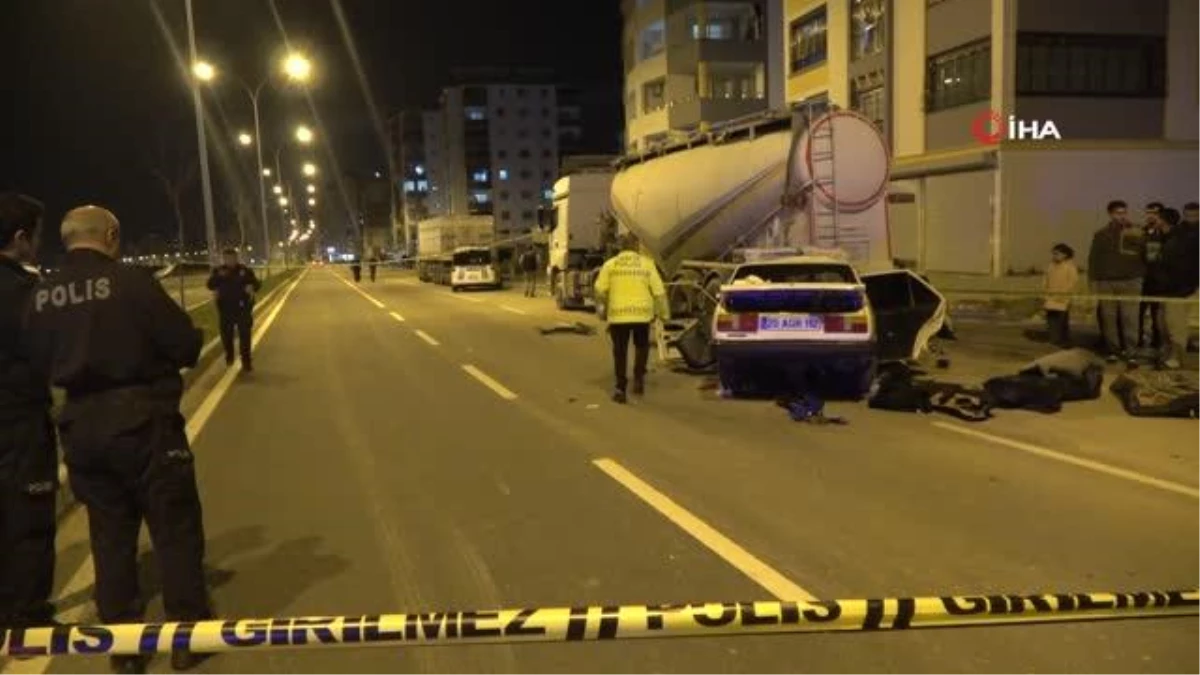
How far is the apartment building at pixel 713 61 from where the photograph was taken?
5619cm

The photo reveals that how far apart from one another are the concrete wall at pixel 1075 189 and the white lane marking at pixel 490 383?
2299cm

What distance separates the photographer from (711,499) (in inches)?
281

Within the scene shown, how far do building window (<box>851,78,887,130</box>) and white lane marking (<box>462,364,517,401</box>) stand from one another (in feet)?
89.8

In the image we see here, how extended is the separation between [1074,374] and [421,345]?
1106cm

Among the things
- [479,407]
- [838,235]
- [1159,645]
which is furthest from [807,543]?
[838,235]

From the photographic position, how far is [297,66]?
94.5 ft

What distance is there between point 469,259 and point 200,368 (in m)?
25.4

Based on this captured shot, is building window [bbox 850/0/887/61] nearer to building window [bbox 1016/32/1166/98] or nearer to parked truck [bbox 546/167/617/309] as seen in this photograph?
building window [bbox 1016/32/1166/98]

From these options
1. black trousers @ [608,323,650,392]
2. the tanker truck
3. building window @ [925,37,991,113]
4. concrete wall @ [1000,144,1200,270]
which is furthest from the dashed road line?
building window @ [925,37,991,113]

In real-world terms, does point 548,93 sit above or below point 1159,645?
above

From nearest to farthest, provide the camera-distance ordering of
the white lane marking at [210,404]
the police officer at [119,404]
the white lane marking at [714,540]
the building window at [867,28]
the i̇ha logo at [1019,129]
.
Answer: the police officer at [119,404], the white lane marking at [714,540], the white lane marking at [210,404], the i̇ha logo at [1019,129], the building window at [867,28]

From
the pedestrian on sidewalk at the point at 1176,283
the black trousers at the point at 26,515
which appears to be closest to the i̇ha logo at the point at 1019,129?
the pedestrian on sidewalk at the point at 1176,283

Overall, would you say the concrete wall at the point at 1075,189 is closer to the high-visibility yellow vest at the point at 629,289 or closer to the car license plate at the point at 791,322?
the car license plate at the point at 791,322

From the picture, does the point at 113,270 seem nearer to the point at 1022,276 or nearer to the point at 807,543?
the point at 807,543
